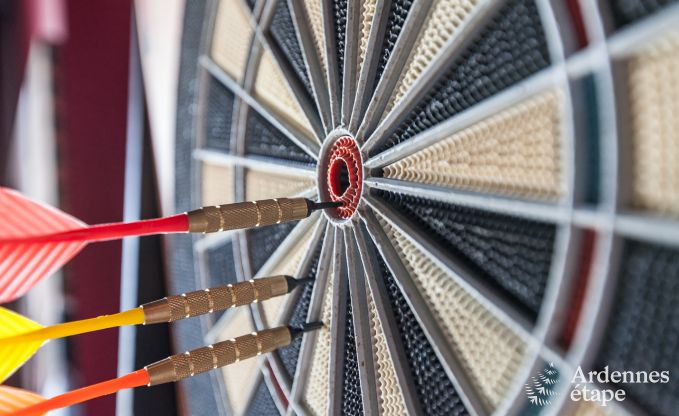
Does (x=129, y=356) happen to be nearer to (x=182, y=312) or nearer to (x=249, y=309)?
(x=249, y=309)

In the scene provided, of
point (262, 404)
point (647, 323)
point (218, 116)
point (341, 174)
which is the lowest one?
point (262, 404)

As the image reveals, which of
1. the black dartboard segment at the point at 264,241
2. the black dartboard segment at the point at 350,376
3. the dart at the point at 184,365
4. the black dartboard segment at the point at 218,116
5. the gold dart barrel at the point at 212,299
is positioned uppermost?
the black dartboard segment at the point at 218,116

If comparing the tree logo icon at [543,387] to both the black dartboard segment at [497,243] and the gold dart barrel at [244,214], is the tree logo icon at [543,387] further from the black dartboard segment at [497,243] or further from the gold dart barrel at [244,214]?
the gold dart barrel at [244,214]

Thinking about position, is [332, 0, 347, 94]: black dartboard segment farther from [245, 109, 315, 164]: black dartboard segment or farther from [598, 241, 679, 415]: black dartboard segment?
[598, 241, 679, 415]: black dartboard segment

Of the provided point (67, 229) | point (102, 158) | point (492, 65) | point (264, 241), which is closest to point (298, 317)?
point (264, 241)

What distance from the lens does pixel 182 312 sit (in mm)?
596

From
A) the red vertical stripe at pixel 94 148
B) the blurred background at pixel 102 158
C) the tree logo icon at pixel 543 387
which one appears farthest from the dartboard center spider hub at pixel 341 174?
the red vertical stripe at pixel 94 148

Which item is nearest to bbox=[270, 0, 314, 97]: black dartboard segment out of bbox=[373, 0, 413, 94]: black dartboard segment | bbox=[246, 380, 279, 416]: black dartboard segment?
bbox=[373, 0, 413, 94]: black dartboard segment

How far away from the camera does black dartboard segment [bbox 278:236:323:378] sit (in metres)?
0.67

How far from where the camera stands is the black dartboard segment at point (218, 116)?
0.81 metres

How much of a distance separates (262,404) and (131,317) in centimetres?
24

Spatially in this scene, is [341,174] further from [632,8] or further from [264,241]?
[632,8]

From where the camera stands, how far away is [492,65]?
0.47 metres

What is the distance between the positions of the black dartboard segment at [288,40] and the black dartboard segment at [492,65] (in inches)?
6.7
